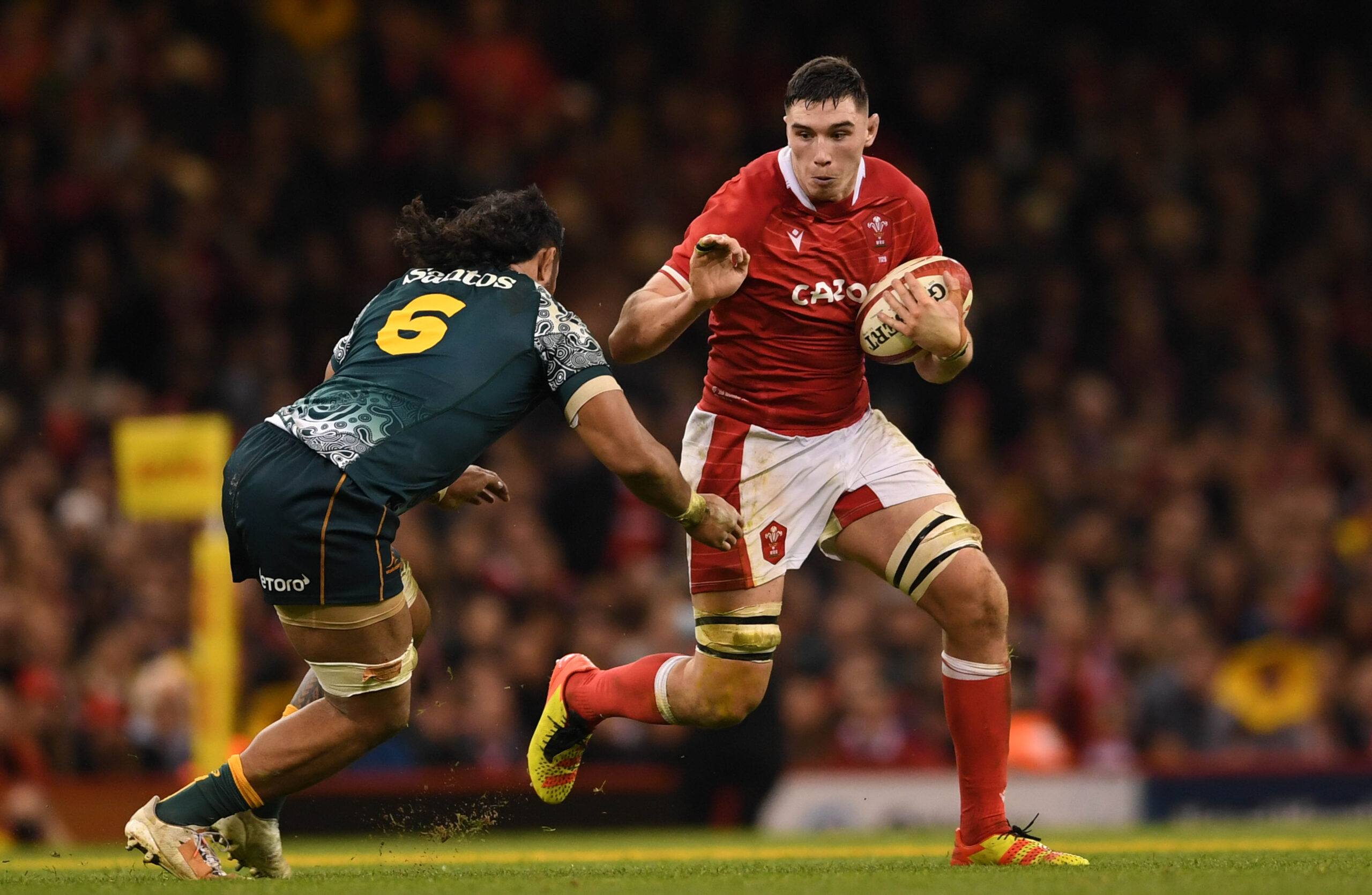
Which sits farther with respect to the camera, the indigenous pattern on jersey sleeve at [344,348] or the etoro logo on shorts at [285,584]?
the indigenous pattern on jersey sleeve at [344,348]

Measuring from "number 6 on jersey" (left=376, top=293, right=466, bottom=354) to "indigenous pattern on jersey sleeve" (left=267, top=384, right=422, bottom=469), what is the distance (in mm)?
167

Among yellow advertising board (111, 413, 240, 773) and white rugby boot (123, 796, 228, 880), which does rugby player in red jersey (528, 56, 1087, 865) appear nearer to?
white rugby boot (123, 796, 228, 880)

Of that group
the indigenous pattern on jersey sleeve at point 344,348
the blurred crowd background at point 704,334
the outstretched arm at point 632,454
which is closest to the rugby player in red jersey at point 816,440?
the outstretched arm at point 632,454

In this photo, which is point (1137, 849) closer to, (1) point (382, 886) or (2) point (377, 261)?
(1) point (382, 886)

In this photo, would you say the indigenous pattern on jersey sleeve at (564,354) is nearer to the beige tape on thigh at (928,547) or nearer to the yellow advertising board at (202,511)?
the beige tape on thigh at (928,547)

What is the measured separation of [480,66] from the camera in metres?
13.8

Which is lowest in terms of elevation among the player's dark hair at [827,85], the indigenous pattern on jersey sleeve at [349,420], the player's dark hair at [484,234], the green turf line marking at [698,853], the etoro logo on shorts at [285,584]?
the green turf line marking at [698,853]

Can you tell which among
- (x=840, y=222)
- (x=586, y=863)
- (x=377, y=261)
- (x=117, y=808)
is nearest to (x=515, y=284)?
(x=840, y=222)

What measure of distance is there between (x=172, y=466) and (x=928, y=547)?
15.2ft

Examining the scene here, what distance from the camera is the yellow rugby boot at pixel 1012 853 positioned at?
6004mm

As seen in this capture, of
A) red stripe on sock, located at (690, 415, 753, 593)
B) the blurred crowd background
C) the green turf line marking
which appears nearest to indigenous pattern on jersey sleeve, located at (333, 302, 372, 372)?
red stripe on sock, located at (690, 415, 753, 593)

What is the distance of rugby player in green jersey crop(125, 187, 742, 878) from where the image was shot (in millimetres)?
5566

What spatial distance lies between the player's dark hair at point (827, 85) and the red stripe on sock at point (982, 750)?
2.09 m

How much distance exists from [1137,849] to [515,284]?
3772 millimetres
